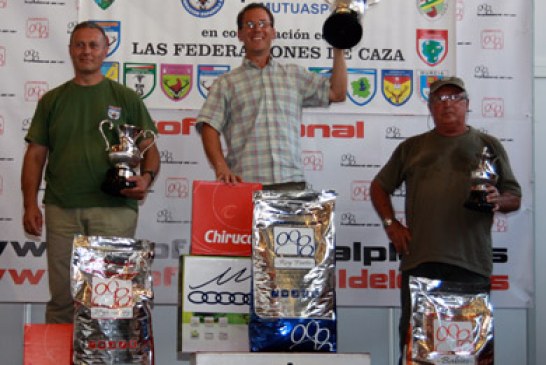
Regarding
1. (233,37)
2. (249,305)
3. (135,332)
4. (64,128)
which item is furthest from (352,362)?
(233,37)

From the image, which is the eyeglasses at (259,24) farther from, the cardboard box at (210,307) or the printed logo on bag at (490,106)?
the printed logo on bag at (490,106)

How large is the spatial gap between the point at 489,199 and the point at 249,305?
1.03 m

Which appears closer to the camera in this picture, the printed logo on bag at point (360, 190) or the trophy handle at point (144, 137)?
the trophy handle at point (144, 137)

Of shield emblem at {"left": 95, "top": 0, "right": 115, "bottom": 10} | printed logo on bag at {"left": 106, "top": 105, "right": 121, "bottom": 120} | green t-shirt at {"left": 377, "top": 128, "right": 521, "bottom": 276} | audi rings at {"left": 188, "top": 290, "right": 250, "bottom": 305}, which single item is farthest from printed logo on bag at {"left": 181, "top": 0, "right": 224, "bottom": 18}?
audi rings at {"left": 188, "top": 290, "right": 250, "bottom": 305}

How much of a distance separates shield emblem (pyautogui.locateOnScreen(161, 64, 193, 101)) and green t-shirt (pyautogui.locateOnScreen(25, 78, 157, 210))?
633 mm

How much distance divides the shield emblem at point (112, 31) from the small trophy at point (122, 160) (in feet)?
3.06

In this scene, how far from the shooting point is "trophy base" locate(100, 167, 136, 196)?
308cm

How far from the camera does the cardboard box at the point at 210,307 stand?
9.06 ft

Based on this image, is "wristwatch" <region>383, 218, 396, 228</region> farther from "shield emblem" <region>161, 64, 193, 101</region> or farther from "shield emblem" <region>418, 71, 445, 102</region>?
"shield emblem" <region>161, 64, 193, 101</region>

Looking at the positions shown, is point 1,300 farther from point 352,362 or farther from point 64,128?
point 352,362

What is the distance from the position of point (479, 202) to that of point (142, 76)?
1803 millimetres

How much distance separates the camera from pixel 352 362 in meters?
2.42

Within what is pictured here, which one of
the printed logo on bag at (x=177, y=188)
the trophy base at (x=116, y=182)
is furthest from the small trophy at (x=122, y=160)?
the printed logo on bag at (x=177, y=188)

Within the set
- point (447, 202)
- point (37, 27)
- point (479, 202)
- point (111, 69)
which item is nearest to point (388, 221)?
point (447, 202)
